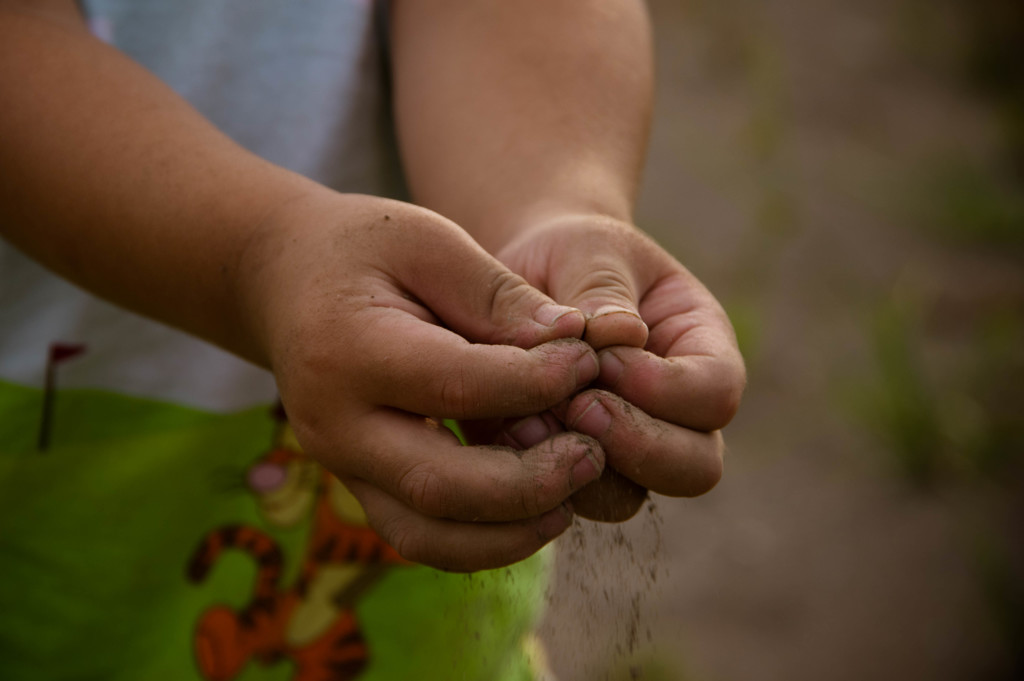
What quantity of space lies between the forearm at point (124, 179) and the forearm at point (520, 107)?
0.15 m

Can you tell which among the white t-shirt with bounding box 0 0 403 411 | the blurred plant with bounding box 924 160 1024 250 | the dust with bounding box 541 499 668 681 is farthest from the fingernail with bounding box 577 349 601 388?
the blurred plant with bounding box 924 160 1024 250

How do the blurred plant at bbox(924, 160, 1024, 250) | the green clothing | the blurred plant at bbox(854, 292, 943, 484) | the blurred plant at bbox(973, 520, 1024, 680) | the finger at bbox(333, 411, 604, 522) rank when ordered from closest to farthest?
the finger at bbox(333, 411, 604, 522) < the green clothing < the blurred plant at bbox(973, 520, 1024, 680) < the blurred plant at bbox(854, 292, 943, 484) < the blurred plant at bbox(924, 160, 1024, 250)

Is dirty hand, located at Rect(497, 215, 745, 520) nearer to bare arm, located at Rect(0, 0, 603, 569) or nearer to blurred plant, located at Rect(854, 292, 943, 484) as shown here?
bare arm, located at Rect(0, 0, 603, 569)

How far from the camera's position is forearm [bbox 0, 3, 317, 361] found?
1.60ft

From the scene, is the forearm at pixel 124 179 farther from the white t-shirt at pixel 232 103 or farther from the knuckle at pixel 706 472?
the knuckle at pixel 706 472

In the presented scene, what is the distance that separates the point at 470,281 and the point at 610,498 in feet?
0.48

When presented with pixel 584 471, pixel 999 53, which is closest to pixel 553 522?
pixel 584 471

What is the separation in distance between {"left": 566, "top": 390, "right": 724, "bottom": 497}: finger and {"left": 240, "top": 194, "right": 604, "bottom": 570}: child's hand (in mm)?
12

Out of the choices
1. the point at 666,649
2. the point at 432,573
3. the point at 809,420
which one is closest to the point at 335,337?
the point at 432,573

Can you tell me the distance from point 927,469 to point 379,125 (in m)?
1.13

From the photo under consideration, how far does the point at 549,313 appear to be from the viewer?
0.44m

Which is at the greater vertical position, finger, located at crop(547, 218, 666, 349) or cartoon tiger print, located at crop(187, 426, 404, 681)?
finger, located at crop(547, 218, 666, 349)

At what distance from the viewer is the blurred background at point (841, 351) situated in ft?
3.94

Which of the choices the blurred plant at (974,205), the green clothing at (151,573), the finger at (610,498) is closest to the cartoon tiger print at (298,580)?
the green clothing at (151,573)
